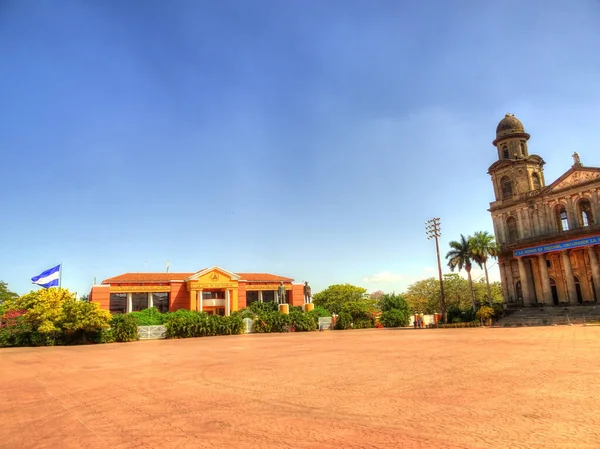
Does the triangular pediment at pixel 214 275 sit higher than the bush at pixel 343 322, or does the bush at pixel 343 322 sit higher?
the triangular pediment at pixel 214 275

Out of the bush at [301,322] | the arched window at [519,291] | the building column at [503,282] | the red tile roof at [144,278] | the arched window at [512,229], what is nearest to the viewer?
the bush at [301,322]

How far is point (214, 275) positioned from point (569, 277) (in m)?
42.1

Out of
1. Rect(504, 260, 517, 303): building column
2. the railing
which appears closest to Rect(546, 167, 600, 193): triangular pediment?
the railing

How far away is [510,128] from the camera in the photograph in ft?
171

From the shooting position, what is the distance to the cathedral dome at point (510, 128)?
169ft

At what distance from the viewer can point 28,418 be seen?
8.38m

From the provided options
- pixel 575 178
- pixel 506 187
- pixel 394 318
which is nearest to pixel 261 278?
pixel 394 318

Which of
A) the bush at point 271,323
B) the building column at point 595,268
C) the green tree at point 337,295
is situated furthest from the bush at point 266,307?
the building column at point 595,268

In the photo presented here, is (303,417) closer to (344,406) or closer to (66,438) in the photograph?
(344,406)

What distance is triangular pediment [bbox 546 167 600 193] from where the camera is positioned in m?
42.4

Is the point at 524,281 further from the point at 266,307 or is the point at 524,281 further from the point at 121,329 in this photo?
the point at 121,329

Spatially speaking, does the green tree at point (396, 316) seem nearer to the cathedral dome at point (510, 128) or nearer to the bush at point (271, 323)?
the bush at point (271, 323)

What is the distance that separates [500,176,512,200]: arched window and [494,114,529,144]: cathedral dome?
556cm

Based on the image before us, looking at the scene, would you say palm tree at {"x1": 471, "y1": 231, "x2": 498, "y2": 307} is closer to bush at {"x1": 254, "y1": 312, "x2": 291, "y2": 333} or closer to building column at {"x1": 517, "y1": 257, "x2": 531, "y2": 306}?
building column at {"x1": 517, "y1": 257, "x2": 531, "y2": 306}
